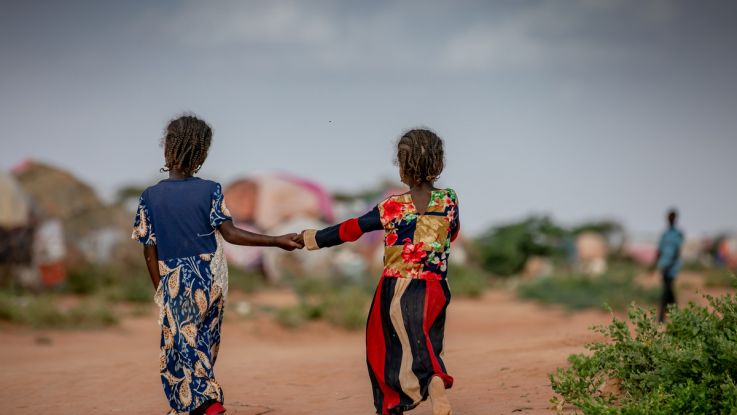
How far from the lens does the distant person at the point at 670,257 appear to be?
1139 centimetres

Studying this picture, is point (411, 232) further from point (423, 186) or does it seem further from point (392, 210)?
point (423, 186)

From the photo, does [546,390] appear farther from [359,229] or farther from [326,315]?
[326,315]

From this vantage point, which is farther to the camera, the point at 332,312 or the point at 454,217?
the point at 332,312

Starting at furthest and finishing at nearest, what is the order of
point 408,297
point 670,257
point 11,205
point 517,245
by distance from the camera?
point 517,245
point 11,205
point 670,257
point 408,297

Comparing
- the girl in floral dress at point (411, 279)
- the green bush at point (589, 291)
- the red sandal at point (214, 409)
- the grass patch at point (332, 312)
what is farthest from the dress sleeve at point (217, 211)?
the green bush at point (589, 291)

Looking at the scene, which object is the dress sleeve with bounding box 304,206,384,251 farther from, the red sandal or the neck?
the red sandal

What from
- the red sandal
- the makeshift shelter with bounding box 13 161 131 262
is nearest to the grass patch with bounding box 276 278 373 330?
the makeshift shelter with bounding box 13 161 131 262

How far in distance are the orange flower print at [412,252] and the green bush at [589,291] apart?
38.2 ft

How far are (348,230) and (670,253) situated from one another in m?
8.18

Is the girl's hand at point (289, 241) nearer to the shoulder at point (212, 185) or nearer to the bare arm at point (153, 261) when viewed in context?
the shoulder at point (212, 185)

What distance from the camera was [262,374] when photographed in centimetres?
741

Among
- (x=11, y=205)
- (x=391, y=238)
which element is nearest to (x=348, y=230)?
(x=391, y=238)

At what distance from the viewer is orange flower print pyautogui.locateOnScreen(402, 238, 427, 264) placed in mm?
4547

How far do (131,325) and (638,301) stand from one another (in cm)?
1042
